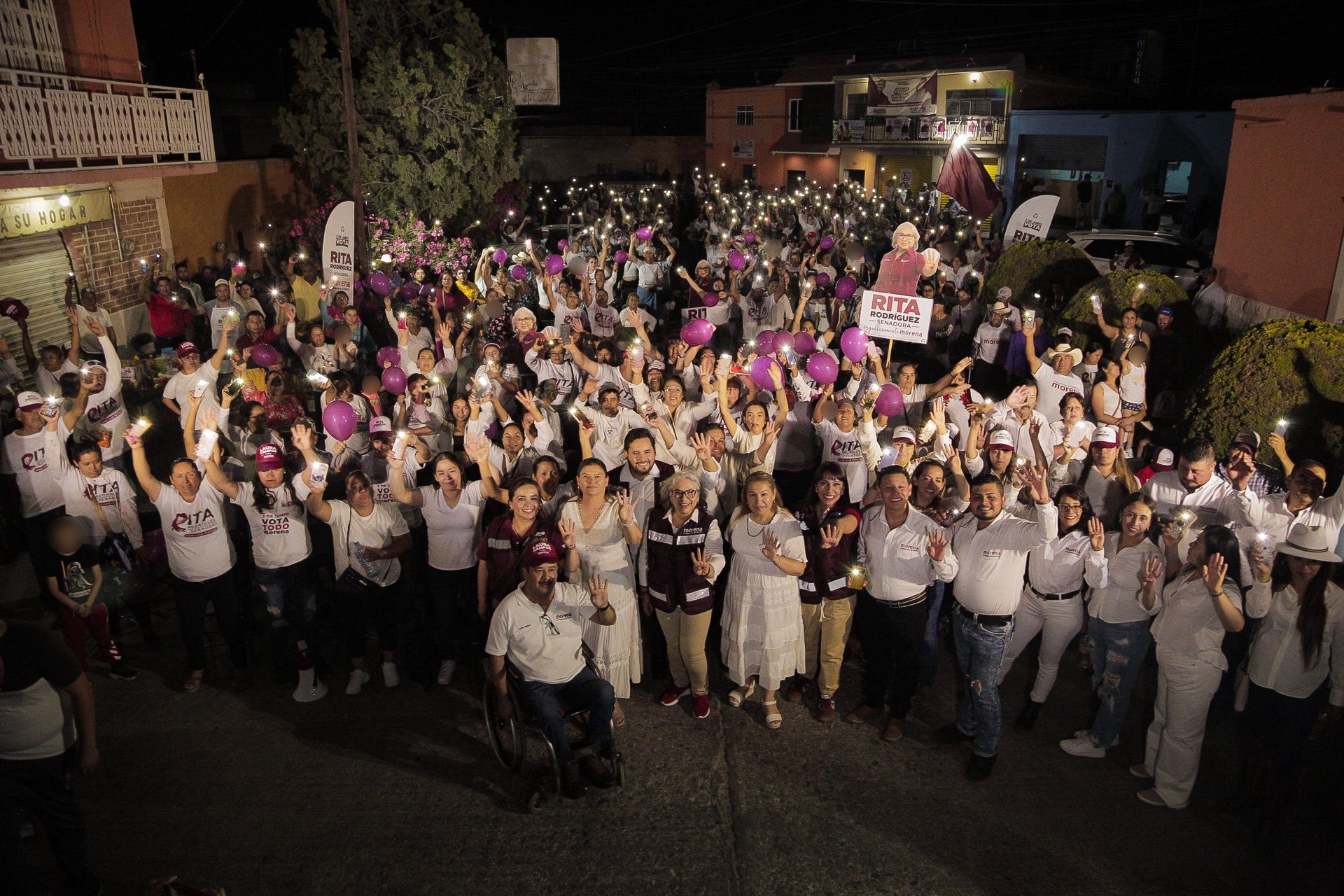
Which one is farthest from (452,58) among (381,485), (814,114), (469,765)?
(814,114)

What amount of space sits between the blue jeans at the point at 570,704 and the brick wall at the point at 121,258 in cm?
1210

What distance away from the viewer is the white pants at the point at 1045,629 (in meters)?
5.25

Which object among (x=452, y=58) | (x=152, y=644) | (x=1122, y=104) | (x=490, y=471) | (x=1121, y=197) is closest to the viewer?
(x=490, y=471)

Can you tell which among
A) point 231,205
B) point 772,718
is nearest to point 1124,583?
point 772,718

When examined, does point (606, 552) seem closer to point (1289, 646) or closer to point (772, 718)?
point (772, 718)

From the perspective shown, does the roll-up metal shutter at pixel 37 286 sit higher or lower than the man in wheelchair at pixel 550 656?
higher

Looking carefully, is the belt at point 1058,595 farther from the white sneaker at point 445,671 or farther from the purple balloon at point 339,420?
the purple balloon at point 339,420

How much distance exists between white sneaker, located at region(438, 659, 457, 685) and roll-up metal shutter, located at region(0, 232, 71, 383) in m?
8.93

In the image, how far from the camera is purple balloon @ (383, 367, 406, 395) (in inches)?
313

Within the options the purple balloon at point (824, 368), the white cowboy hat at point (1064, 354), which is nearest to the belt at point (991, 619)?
the purple balloon at point (824, 368)

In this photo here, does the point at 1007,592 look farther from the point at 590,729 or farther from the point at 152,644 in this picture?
the point at 152,644

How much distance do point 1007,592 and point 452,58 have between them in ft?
56.4

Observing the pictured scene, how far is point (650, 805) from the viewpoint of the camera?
4.96m

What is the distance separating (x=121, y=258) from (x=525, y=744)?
1296 cm
